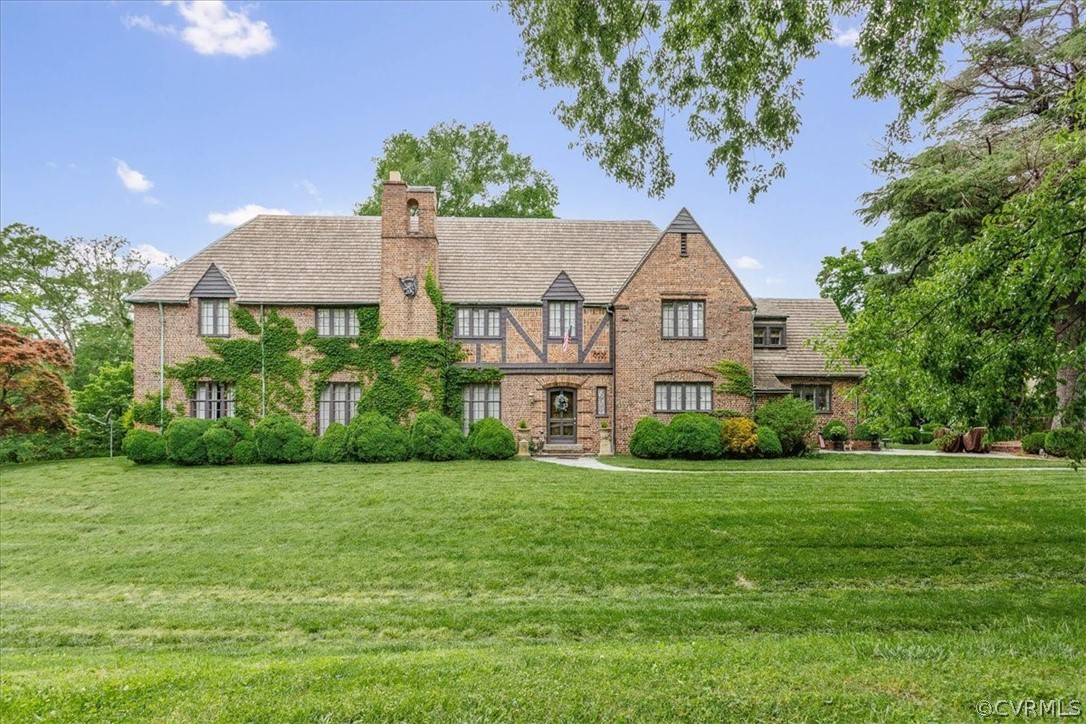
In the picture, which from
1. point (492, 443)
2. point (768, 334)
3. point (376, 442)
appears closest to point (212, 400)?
point (376, 442)

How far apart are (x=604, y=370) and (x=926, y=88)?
13741 mm

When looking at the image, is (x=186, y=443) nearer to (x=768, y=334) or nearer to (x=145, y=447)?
(x=145, y=447)

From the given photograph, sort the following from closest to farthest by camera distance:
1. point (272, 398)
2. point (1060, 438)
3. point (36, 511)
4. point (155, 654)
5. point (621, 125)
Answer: point (155, 654) → point (1060, 438) → point (621, 125) → point (36, 511) → point (272, 398)

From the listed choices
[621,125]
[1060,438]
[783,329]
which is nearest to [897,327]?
[1060,438]

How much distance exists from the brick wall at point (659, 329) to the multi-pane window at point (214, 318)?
544 inches

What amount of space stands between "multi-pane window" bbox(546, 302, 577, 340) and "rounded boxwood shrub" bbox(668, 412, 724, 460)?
207 inches

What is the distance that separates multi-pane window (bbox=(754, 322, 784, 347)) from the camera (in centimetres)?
2320

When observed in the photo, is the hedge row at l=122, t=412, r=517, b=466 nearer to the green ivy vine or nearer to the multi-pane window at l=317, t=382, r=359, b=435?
the green ivy vine

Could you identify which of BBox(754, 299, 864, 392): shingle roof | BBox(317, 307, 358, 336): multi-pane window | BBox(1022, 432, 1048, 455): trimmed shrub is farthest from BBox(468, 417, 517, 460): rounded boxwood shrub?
BBox(1022, 432, 1048, 455): trimmed shrub

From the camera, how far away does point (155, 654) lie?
18.6ft

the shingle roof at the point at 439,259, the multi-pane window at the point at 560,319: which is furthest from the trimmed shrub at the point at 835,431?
the multi-pane window at the point at 560,319

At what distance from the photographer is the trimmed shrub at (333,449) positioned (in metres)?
17.7

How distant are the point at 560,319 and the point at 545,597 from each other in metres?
14.4

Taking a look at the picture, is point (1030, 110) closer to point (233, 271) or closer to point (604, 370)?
Answer: point (604, 370)
